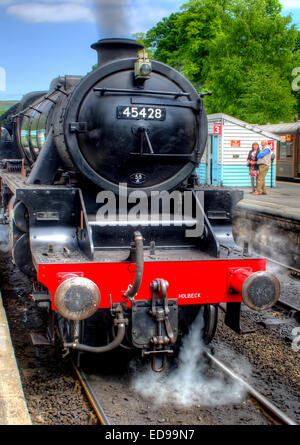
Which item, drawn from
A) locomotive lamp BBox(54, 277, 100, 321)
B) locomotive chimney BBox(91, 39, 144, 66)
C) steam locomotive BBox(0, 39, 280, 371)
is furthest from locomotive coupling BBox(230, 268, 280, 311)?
locomotive chimney BBox(91, 39, 144, 66)

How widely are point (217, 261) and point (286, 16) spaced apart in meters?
21.0

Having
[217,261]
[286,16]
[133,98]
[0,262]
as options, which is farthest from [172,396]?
[286,16]

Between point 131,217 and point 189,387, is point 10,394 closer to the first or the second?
point 189,387

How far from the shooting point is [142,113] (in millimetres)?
4172

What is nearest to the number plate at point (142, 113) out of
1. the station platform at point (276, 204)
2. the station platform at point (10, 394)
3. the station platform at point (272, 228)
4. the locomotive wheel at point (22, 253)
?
the locomotive wheel at point (22, 253)

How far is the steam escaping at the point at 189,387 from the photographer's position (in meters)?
3.70

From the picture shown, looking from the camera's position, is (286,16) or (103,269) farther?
→ (286,16)

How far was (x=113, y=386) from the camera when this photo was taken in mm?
3918

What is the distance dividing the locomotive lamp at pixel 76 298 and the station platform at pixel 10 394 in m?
0.55

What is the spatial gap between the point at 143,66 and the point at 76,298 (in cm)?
199

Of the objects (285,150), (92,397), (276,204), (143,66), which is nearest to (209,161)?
(285,150)

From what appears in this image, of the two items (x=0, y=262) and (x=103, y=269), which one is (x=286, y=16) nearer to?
(x=0, y=262)

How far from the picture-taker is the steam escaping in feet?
12.1
